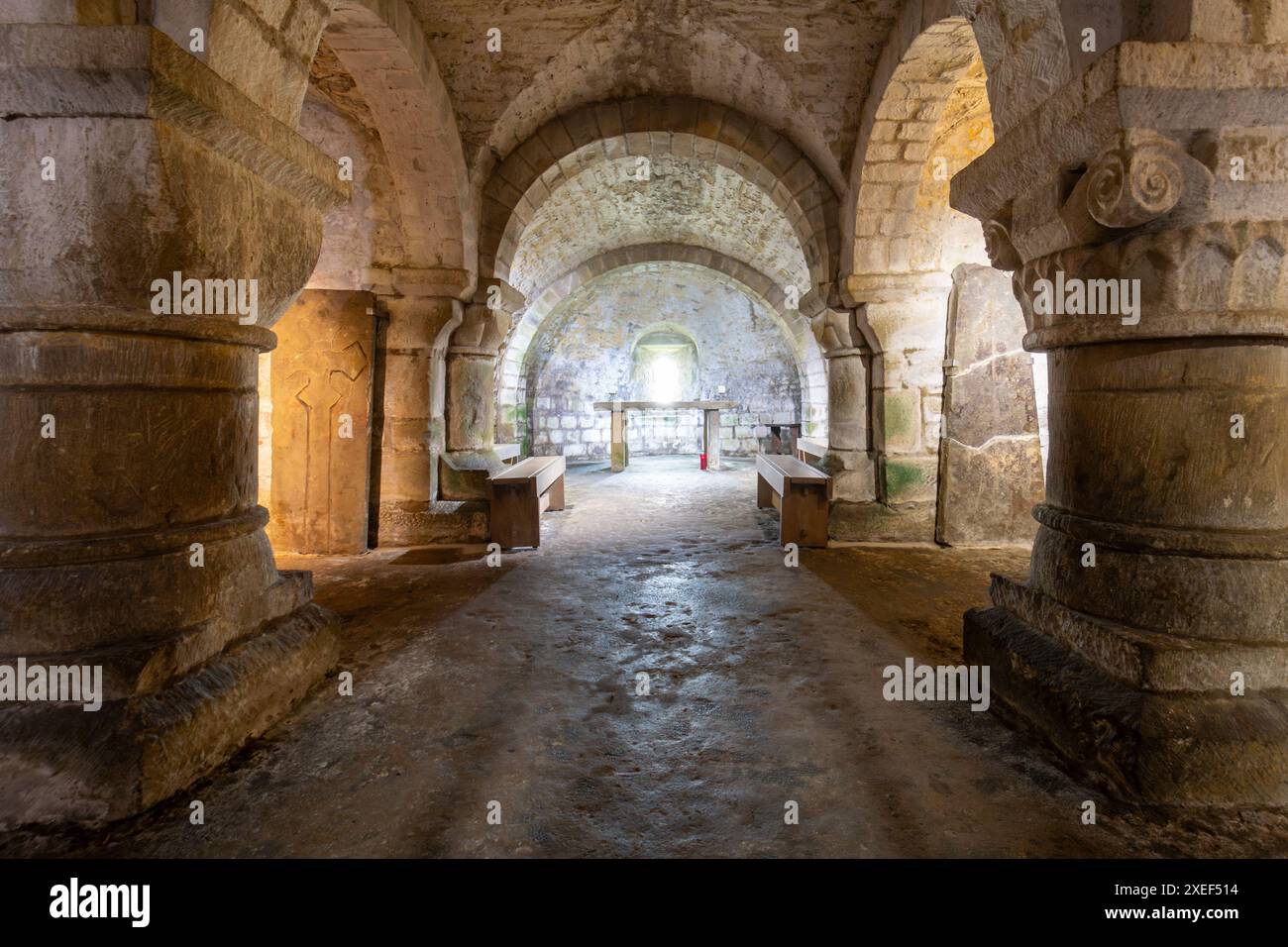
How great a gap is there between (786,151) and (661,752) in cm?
495

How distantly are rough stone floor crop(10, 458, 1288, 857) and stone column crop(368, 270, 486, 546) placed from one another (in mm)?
1314

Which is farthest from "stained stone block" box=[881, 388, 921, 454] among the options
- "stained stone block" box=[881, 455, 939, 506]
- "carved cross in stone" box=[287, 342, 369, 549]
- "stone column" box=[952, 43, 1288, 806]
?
"carved cross in stone" box=[287, 342, 369, 549]

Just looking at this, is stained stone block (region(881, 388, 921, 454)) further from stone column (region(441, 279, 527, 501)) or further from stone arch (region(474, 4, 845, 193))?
stone column (region(441, 279, 527, 501))

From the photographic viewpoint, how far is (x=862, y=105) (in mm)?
4547

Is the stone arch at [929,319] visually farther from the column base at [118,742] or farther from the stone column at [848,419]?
the column base at [118,742]

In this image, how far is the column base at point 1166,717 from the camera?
155 centimetres

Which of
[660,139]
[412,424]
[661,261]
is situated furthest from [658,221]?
[412,424]

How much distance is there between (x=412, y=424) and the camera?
16.1ft

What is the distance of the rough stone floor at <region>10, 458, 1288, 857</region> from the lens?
1448 mm

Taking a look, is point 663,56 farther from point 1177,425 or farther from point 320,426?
point 1177,425
